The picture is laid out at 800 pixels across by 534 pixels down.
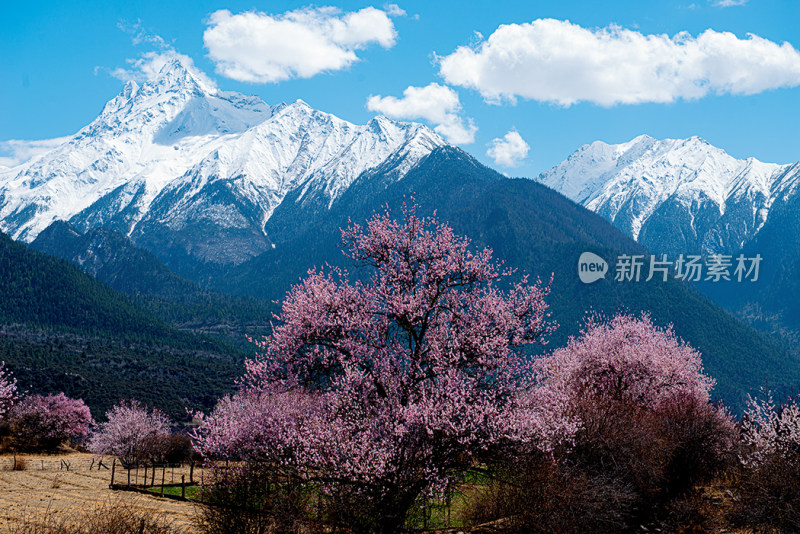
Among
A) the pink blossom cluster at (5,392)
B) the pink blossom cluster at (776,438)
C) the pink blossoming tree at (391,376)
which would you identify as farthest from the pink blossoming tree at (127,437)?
the pink blossom cluster at (776,438)

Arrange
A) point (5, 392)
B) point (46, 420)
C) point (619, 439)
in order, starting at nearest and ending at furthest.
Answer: point (619, 439)
point (5, 392)
point (46, 420)

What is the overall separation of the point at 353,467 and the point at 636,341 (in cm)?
3090

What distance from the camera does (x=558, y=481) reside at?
21.0m

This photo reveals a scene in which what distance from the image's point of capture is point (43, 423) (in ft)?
234

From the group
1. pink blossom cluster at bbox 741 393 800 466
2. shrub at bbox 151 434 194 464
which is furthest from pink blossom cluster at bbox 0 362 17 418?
pink blossom cluster at bbox 741 393 800 466

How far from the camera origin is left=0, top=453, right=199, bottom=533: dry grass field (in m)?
25.4

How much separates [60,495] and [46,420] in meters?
43.8

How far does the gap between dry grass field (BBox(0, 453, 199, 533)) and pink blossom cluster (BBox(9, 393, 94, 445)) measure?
12.5 meters

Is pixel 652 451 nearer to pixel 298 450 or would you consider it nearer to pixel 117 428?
pixel 298 450

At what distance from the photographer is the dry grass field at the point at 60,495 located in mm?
25438

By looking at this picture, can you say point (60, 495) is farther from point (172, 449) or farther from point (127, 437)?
point (127, 437)

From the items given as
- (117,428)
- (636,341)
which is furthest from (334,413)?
(117,428)

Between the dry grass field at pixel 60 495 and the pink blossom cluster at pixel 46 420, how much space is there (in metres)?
12.5

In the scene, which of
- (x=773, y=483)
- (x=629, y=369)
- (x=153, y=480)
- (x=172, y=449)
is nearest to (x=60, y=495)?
(x=153, y=480)
